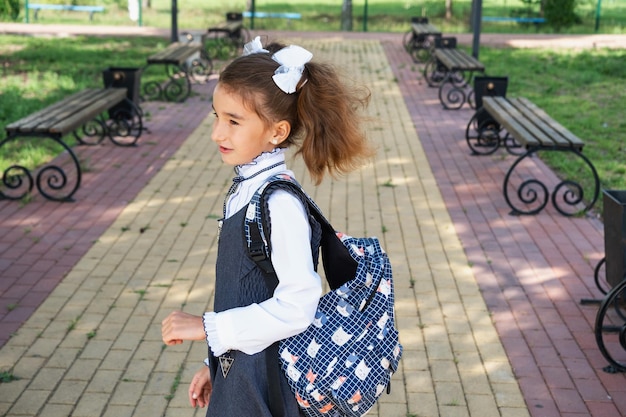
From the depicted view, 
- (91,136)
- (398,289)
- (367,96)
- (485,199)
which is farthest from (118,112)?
(367,96)

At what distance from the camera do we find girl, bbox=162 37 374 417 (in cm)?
212

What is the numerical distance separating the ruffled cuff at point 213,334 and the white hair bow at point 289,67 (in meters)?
0.57

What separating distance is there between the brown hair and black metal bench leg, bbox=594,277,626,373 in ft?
9.12

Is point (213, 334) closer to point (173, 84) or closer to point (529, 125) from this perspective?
point (529, 125)

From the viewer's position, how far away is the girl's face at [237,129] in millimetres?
2254

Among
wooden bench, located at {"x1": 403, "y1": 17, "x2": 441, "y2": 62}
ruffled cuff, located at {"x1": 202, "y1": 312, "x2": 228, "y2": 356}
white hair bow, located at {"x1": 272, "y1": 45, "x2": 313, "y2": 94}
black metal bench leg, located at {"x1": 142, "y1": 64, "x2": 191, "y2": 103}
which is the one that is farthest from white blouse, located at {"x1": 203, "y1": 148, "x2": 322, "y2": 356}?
wooden bench, located at {"x1": 403, "y1": 17, "x2": 441, "y2": 62}

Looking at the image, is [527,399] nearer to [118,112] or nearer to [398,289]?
[398,289]

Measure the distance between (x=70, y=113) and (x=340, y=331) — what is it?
6581mm

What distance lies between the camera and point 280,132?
229cm

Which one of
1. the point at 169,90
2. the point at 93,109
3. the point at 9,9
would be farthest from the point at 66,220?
the point at 9,9

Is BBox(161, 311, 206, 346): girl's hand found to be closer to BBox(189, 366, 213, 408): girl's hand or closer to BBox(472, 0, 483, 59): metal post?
BBox(189, 366, 213, 408): girl's hand

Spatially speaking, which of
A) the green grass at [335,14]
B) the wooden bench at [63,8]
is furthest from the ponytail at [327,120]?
the wooden bench at [63,8]

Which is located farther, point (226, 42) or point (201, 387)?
point (226, 42)

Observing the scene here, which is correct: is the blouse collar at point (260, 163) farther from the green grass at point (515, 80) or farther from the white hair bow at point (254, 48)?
the green grass at point (515, 80)
